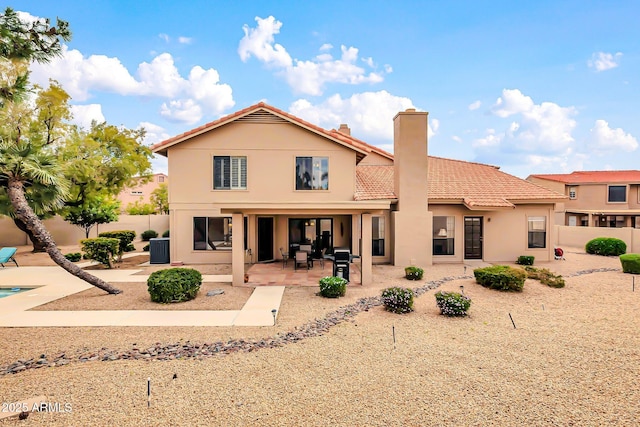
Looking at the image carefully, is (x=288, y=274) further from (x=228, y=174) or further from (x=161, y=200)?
(x=161, y=200)

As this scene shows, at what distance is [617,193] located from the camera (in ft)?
102

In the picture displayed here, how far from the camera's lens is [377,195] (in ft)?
52.9

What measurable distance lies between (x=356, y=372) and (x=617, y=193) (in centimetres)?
3822

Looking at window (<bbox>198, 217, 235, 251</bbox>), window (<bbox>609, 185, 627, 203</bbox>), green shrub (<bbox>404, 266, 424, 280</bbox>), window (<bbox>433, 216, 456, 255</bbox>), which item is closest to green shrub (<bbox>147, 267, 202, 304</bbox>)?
window (<bbox>198, 217, 235, 251</bbox>)

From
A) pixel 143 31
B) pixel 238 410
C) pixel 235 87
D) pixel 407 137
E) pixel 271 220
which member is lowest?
pixel 238 410

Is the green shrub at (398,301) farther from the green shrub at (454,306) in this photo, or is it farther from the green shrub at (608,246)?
the green shrub at (608,246)

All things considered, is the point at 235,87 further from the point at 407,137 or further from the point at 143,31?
the point at 407,137

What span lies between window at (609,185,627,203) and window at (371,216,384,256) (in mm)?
28972

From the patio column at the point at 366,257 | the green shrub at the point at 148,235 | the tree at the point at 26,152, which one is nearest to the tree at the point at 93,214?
the green shrub at the point at 148,235

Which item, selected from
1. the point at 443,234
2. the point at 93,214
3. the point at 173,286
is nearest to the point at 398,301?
the point at 173,286

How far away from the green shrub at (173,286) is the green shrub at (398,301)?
5498 mm

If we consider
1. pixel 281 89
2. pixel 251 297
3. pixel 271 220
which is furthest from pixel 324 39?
pixel 251 297

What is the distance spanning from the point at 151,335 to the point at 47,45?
22.6 feet

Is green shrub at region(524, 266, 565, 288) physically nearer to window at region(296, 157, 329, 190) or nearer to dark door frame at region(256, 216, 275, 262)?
window at region(296, 157, 329, 190)
